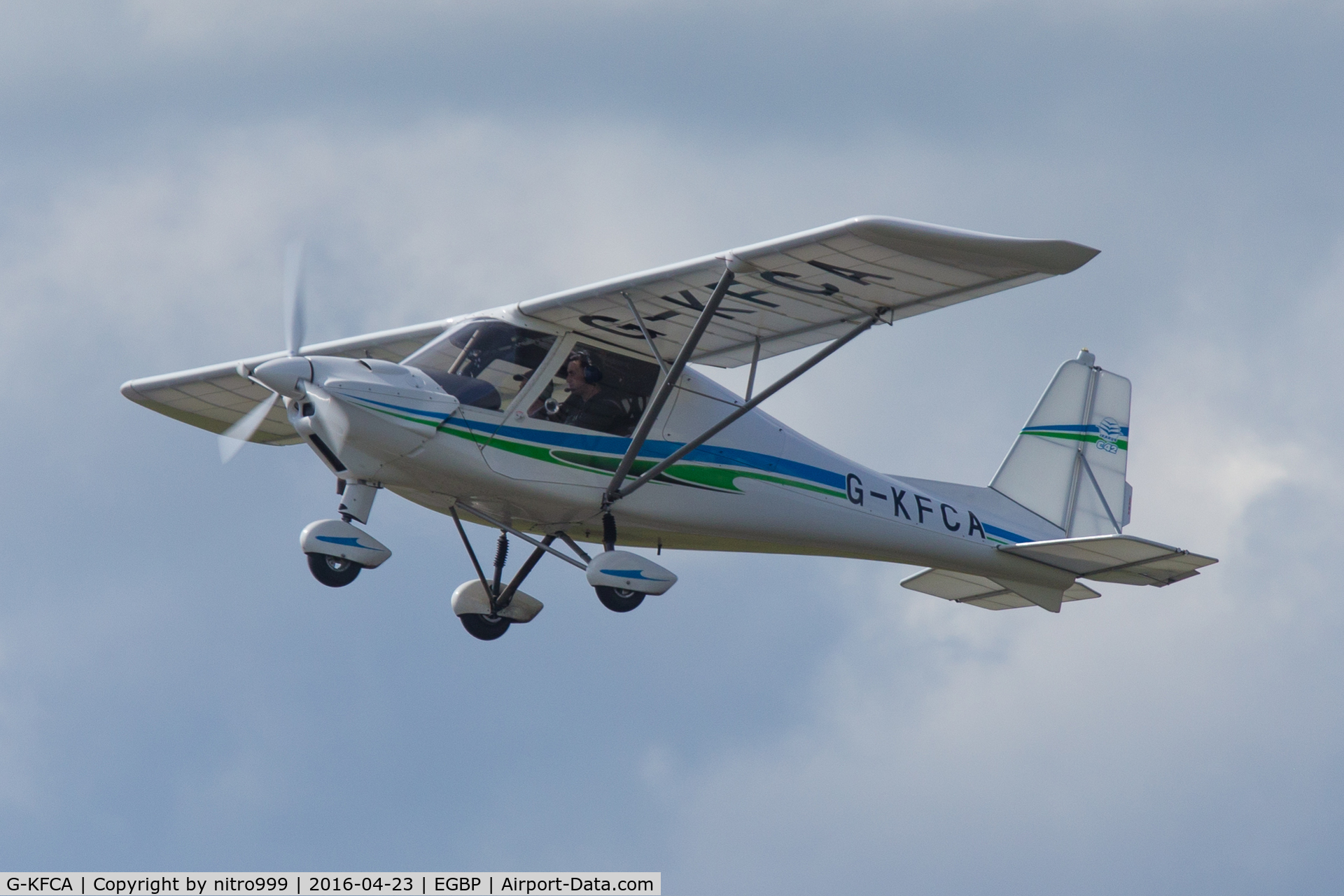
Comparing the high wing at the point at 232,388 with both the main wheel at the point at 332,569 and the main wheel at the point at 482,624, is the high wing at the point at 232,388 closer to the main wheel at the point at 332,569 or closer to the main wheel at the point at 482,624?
the main wheel at the point at 482,624

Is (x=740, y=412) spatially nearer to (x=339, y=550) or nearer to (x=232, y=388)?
(x=339, y=550)

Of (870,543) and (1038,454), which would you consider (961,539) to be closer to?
(870,543)

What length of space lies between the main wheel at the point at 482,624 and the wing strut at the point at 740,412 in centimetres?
173

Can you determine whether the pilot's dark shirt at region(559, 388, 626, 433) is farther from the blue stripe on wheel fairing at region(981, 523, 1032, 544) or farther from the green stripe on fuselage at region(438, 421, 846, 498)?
the blue stripe on wheel fairing at region(981, 523, 1032, 544)

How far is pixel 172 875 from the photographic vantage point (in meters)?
13.9

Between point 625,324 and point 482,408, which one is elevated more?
point 625,324

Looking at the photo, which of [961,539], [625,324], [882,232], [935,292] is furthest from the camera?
[961,539]

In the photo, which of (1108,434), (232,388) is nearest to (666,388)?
(232,388)

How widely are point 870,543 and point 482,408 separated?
13.6 ft

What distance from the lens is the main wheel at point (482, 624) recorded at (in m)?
14.4

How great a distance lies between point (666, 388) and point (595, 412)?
65 centimetres

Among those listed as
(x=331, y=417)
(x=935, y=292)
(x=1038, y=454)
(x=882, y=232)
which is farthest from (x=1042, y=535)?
(x=331, y=417)

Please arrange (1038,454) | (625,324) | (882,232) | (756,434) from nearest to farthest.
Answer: (882,232)
(625,324)
(756,434)
(1038,454)

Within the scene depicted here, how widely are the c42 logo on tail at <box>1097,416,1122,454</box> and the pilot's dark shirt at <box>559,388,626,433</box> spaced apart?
6.31m
